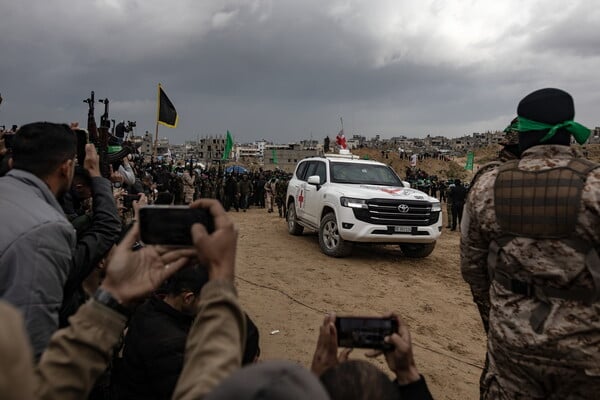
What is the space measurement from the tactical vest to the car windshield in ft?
21.9

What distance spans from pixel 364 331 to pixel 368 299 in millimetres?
4482

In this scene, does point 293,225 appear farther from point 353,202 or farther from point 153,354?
point 153,354

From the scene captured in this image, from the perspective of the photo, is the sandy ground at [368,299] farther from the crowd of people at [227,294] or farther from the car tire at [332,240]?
the crowd of people at [227,294]

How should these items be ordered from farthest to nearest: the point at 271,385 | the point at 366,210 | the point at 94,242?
the point at 366,210
the point at 94,242
the point at 271,385

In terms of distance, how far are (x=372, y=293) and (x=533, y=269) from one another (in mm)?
4294

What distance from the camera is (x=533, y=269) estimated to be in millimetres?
2062

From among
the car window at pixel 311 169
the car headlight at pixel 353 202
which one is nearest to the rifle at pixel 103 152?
the car headlight at pixel 353 202

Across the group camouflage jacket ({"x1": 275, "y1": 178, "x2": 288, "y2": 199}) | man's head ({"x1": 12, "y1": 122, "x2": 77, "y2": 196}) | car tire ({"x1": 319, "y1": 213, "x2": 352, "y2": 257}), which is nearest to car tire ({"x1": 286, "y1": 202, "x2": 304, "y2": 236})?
car tire ({"x1": 319, "y1": 213, "x2": 352, "y2": 257})

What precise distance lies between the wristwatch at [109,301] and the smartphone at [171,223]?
221 mm

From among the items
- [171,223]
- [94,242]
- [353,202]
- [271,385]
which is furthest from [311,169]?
[271,385]

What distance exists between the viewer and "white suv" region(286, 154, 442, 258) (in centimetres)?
771

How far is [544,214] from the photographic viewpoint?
6.79ft

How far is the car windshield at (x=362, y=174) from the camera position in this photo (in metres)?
8.96

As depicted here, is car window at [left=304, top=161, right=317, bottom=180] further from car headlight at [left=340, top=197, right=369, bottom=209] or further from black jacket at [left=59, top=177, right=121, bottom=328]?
black jacket at [left=59, top=177, right=121, bottom=328]
